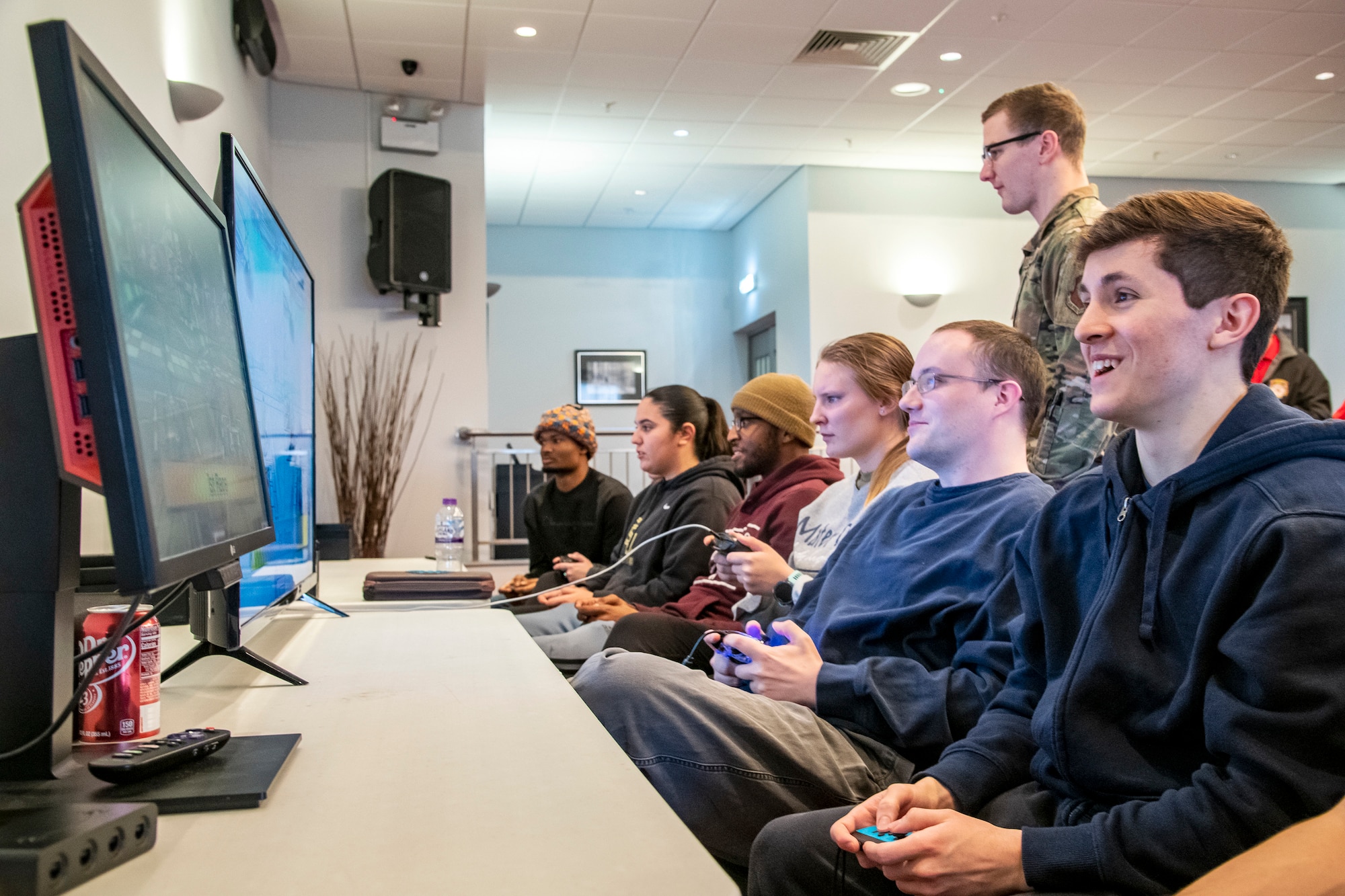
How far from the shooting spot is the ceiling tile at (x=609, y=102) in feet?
18.5

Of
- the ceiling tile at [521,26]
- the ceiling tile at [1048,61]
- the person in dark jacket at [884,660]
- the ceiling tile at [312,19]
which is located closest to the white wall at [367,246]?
the ceiling tile at [312,19]

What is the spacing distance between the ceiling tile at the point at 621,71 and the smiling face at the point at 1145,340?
177 inches

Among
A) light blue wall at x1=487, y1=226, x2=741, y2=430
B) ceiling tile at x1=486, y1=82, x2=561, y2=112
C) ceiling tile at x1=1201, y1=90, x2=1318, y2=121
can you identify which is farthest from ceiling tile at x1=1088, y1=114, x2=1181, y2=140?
light blue wall at x1=487, y1=226, x2=741, y2=430

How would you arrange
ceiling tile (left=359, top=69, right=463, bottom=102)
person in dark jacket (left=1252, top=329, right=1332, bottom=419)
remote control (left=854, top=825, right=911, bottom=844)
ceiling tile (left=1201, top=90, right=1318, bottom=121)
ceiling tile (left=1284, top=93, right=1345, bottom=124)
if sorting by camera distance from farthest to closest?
ceiling tile (left=1284, top=93, right=1345, bottom=124) < ceiling tile (left=1201, top=90, right=1318, bottom=121) < ceiling tile (left=359, top=69, right=463, bottom=102) < person in dark jacket (left=1252, top=329, right=1332, bottom=419) < remote control (left=854, top=825, right=911, bottom=844)

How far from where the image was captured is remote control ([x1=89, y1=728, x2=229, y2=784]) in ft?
2.42

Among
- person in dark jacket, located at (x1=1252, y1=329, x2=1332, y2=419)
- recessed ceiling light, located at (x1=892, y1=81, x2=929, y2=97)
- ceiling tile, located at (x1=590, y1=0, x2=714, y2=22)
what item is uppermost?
ceiling tile, located at (x1=590, y1=0, x2=714, y2=22)

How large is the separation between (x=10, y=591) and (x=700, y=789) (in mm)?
835

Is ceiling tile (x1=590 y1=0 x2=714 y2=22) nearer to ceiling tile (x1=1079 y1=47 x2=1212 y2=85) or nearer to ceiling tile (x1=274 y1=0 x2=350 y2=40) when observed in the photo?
ceiling tile (x1=274 y1=0 x2=350 y2=40)

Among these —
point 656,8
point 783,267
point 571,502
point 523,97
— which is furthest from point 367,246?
point 783,267

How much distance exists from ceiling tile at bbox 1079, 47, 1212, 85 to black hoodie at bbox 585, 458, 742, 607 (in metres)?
3.69

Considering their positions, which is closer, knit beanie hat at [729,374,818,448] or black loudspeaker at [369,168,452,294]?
knit beanie hat at [729,374,818,448]

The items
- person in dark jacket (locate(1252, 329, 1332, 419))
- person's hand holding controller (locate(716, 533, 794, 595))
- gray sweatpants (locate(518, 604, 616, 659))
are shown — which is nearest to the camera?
person's hand holding controller (locate(716, 533, 794, 595))

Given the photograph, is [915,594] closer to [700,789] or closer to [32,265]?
[700,789]

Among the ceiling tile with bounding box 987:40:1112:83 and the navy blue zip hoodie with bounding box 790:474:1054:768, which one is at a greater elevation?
the ceiling tile with bounding box 987:40:1112:83
